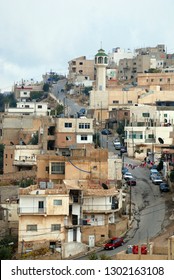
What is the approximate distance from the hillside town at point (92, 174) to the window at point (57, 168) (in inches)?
1.6

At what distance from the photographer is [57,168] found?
35.1 metres

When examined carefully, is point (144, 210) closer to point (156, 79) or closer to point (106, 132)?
point (106, 132)

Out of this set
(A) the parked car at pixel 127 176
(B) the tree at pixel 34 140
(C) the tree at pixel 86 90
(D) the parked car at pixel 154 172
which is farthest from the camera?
(C) the tree at pixel 86 90

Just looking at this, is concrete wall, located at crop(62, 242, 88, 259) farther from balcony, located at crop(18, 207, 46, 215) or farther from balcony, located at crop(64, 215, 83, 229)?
balcony, located at crop(18, 207, 46, 215)

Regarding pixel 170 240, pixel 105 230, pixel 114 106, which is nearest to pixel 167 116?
pixel 114 106

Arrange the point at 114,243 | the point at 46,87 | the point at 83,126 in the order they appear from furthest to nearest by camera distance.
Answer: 1. the point at 46,87
2. the point at 83,126
3. the point at 114,243

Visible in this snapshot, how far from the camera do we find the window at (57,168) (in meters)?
35.0

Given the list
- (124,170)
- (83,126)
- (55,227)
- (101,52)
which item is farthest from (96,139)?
(55,227)

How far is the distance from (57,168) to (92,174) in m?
1.53

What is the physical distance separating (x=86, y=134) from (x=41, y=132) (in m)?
2.42

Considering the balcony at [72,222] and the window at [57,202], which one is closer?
the window at [57,202]

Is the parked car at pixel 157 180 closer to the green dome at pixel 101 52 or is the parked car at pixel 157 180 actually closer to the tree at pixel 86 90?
the green dome at pixel 101 52

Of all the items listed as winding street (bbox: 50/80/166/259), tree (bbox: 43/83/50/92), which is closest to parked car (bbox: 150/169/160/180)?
winding street (bbox: 50/80/166/259)

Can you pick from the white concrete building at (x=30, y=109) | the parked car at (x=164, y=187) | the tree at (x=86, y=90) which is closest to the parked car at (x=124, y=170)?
the parked car at (x=164, y=187)
